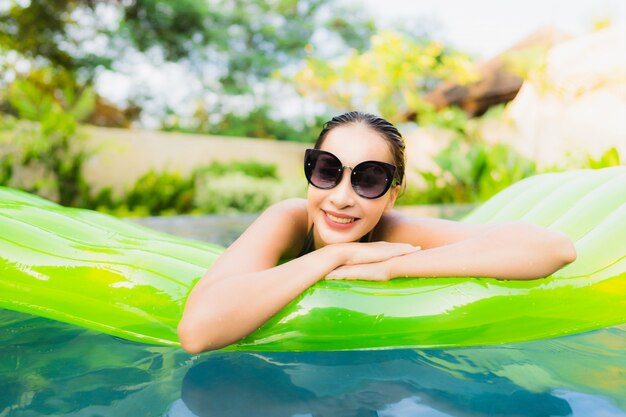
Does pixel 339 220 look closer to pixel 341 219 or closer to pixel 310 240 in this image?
pixel 341 219

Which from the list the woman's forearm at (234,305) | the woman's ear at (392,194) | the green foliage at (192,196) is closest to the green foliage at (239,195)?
the green foliage at (192,196)

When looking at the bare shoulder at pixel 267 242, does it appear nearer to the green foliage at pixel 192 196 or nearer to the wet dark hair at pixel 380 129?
the wet dark hair at pixel 380 129

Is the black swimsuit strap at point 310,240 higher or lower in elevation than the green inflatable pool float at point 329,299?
higher

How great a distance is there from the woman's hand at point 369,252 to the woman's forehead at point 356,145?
30 centimetres

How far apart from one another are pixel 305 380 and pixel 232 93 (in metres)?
17.3

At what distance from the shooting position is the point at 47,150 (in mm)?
8281

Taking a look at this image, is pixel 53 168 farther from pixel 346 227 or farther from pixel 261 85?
pixel 261 85

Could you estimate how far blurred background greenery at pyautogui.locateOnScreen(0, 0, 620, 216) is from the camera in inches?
341

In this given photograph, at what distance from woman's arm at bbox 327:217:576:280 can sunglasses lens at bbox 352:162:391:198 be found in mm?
277

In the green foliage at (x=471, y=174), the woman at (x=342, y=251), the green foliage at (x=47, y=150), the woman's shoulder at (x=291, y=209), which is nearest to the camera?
the woman at (x=342, y=251)

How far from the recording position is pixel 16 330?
2338mm

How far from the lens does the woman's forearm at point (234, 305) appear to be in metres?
1.70

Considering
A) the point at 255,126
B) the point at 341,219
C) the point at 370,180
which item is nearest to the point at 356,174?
the point at 370,180

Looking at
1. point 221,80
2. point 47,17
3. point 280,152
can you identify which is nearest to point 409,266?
point 280,152
